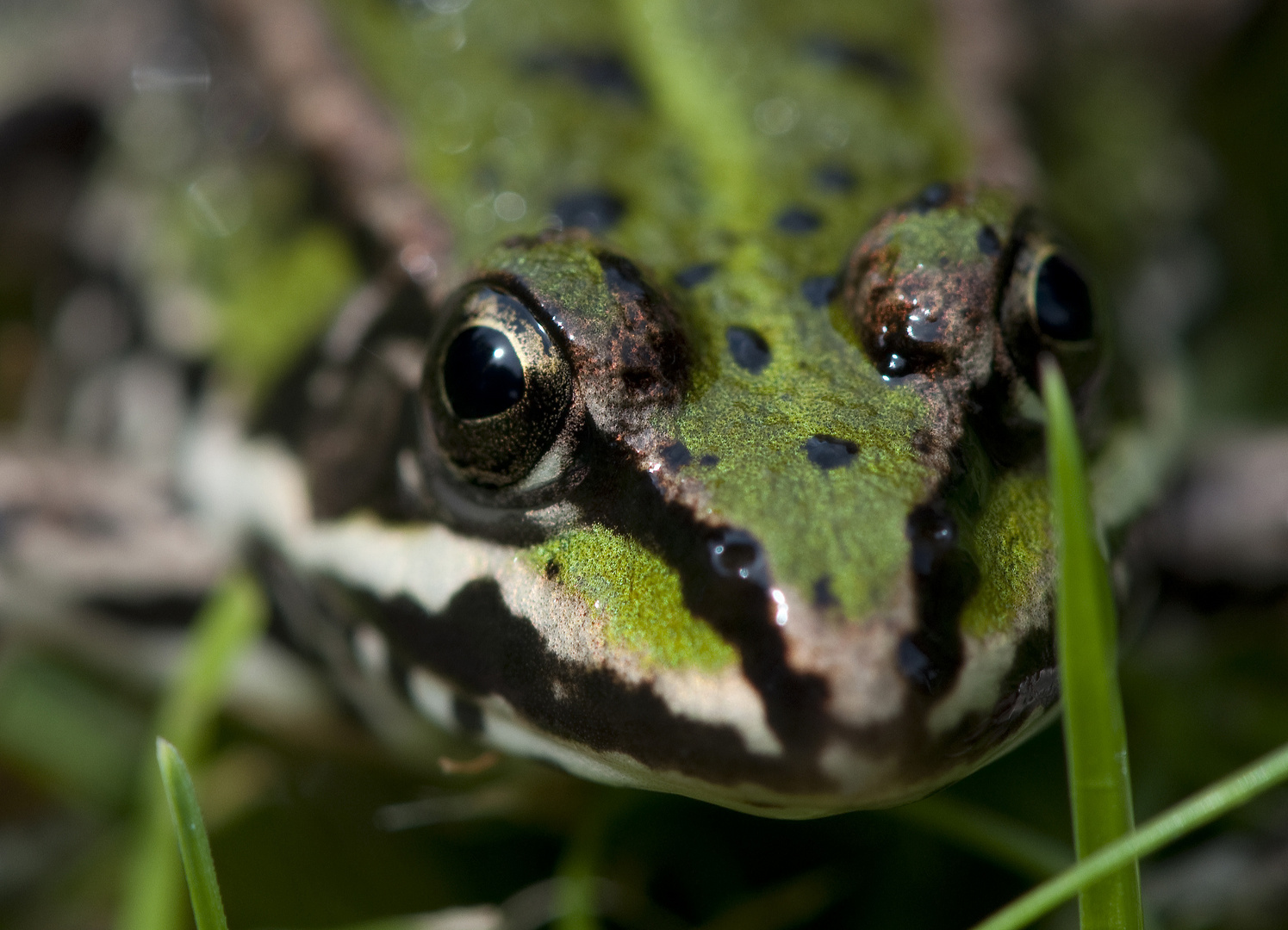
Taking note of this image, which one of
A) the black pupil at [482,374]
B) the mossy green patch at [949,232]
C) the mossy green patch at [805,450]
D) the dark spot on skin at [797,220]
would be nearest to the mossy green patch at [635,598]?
the mossy green patch at [805,450]

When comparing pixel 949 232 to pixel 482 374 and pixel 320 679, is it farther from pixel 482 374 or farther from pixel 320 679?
pixel 320 679

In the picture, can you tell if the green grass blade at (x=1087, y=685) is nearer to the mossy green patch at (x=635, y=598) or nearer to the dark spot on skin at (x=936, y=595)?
the dark spot on skin at (x=936, y=595)

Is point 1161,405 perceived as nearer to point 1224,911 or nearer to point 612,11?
point 1224,911

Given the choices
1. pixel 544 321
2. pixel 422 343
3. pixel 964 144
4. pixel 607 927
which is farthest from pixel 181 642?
pixel 964 144

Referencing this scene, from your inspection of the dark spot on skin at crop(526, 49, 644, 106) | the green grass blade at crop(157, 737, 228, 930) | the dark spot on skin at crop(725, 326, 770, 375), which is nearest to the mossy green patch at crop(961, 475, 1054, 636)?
the dark spot on skin at crop(725, 326, 770, 375)

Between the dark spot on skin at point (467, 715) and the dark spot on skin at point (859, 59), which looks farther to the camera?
the dark spot on skin at point (859, 59)

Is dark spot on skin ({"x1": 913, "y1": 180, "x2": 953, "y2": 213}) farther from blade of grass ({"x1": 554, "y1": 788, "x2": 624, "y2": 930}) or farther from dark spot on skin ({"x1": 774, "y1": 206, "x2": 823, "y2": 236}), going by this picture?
blade of grass ({"x1": 554, "y1": 788, "x2": 624, "y2": 930})
